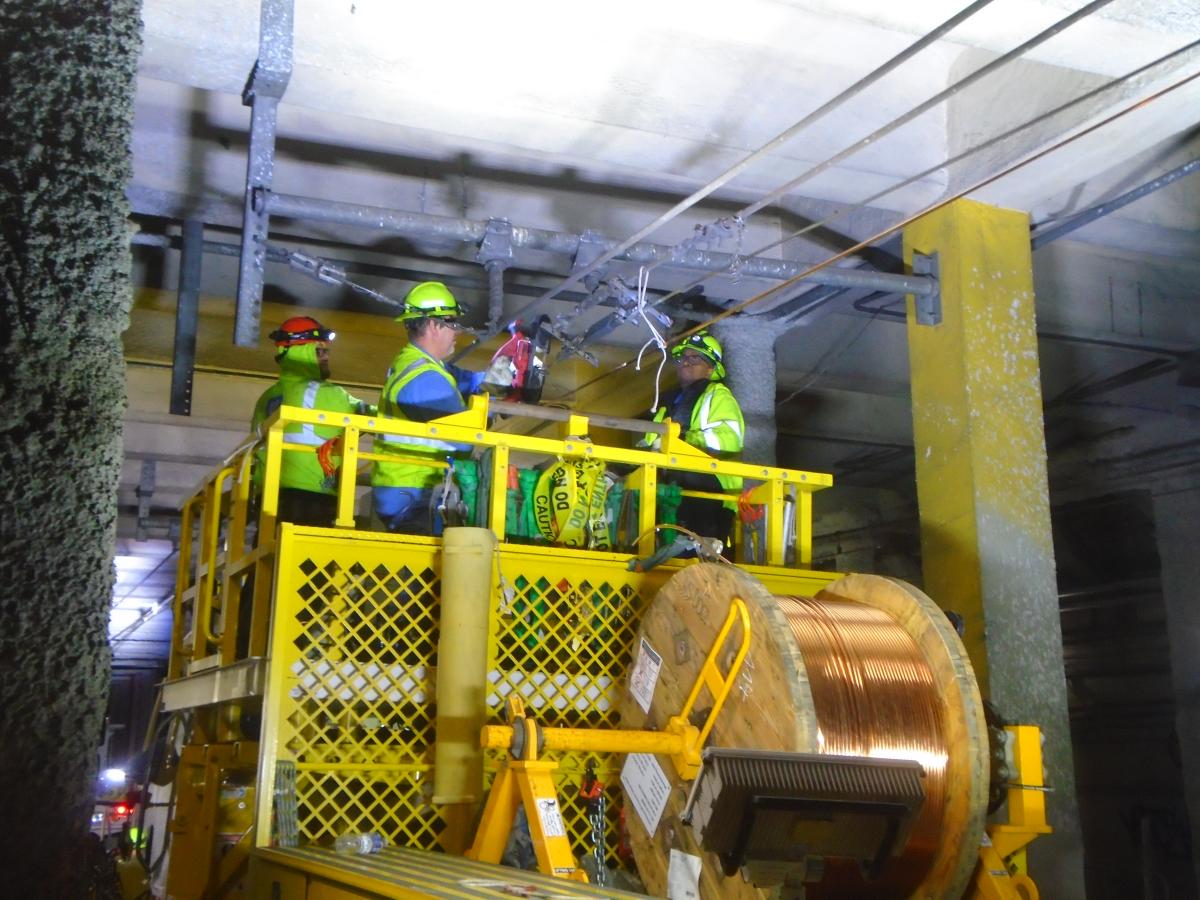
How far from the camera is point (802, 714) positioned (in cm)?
443

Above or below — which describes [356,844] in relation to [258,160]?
below

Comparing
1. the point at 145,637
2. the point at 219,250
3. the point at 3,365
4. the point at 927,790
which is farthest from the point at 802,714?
the point at 145,637

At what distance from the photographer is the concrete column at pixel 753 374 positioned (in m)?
9.62

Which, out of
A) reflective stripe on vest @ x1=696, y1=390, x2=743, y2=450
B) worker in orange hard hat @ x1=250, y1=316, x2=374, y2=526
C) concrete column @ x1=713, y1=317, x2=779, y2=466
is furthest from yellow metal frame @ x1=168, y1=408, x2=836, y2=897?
concrete column @ x1=713, y1=317, x2=779, y2=466

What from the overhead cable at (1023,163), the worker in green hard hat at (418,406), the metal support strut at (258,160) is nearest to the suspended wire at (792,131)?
the overhead cable at (1023,163)

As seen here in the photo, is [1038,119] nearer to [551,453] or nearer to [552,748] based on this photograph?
[551,453]

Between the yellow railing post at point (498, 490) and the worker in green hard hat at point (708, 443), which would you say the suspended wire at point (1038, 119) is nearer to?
the worker in green hard hat at point (708, 443)

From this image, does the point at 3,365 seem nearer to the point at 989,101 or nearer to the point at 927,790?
the point at 927,790

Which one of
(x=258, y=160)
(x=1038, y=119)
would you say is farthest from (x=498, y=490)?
(x=1038, y=119)

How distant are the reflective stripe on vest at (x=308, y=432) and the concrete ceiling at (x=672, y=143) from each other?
5.48 ft

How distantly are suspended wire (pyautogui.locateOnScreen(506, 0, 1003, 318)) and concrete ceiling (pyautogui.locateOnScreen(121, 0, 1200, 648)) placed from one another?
623 mm

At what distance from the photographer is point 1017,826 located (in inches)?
190

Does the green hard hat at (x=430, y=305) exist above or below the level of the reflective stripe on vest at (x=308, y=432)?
above

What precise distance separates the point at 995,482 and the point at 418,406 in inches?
140
